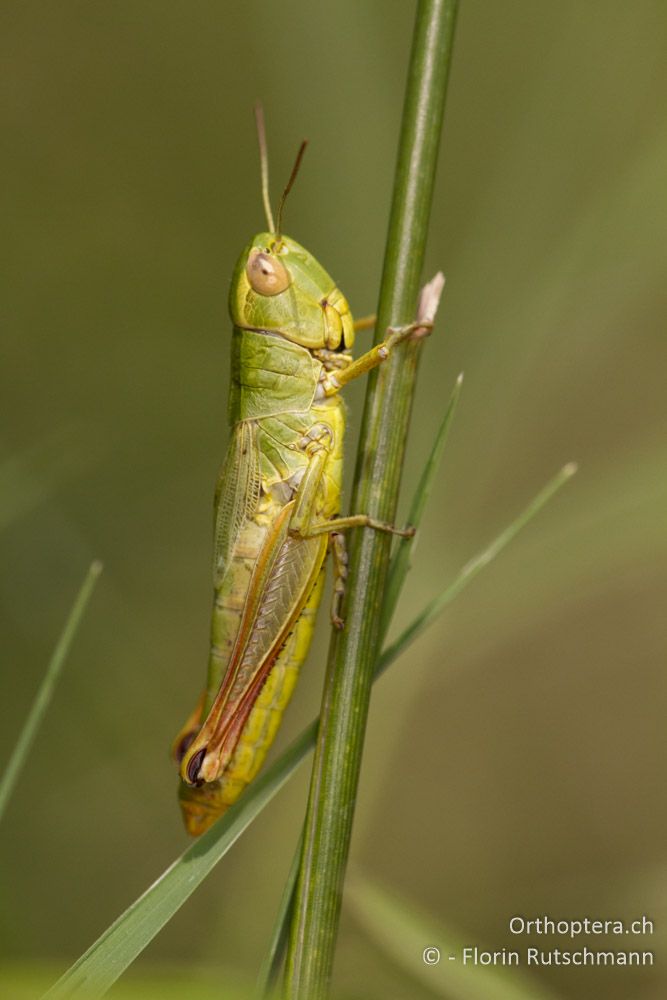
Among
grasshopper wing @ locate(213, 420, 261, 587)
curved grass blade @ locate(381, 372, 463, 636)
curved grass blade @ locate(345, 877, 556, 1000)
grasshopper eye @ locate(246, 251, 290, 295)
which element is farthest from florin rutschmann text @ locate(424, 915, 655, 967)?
grasshopper eye @ locate(246, 251, 290, 295)

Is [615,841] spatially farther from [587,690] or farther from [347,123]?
[347,123]

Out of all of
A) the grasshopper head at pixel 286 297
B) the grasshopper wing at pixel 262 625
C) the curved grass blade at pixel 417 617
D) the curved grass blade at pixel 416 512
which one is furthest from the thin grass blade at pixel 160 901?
A: the grasshopper head at pixel 286 297

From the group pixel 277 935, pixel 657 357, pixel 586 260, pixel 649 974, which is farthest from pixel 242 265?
pixel 649 974

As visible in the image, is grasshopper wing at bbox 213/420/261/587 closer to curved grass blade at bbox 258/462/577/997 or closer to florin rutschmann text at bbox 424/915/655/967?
curved grass blade at bbox 258/462/577/997

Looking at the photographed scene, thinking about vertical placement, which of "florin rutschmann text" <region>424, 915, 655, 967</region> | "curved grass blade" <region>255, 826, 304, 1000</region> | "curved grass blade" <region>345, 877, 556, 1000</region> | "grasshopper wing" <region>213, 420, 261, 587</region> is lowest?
"florin rutschmann text" <region>424, 915, 655, 967</region>

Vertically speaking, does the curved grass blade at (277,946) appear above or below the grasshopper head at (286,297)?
below

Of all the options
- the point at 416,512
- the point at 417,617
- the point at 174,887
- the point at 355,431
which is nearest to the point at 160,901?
the point at 174,887

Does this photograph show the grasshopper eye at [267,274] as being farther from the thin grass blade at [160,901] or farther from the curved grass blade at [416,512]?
the thin grass blade at [160,901]
